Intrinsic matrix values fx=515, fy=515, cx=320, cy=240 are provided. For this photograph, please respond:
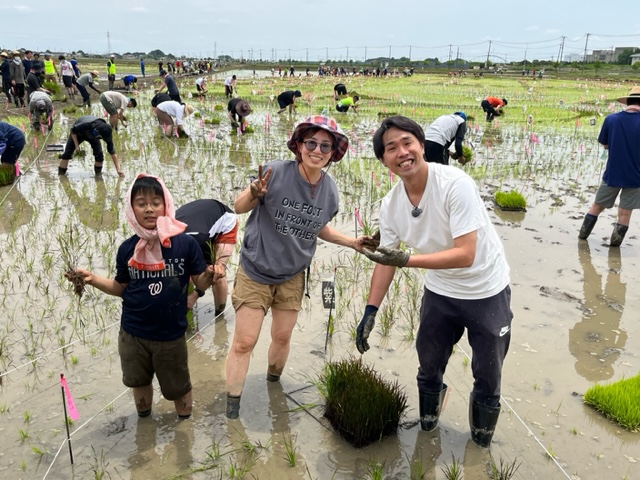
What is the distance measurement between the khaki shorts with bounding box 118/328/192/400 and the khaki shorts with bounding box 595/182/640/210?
487 cm

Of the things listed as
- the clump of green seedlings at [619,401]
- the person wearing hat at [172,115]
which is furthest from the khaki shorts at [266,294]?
the person wearing hat at [172,115]

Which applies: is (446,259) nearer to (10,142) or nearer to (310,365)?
(310,365)

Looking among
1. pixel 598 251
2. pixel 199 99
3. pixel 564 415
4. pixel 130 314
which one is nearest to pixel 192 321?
pixel 130 314

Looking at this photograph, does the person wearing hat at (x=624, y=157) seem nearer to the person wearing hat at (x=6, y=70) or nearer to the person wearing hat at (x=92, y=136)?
the person wearing hat at (x=92, y=136)

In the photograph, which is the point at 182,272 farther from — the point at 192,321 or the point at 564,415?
the point at 564,415

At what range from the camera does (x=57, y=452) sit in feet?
8.46

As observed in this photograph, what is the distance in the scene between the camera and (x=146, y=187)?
7.93ft

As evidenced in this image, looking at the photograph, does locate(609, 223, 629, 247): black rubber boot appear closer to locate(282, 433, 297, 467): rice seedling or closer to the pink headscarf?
locate(282, 433, 297, 467): rice seedling

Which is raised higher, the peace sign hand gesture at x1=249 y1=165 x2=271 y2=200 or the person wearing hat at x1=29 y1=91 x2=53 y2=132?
the peace sign hand gesture at x1=249 y1=165 x2=271 y2=200

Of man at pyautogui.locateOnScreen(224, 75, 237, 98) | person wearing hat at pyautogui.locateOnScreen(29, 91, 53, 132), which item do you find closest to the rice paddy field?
person wearing hat at pyautogui.locateOnScreen(29, 91, 53, 132)

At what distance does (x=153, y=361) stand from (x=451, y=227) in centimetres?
158

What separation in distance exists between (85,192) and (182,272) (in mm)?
5595

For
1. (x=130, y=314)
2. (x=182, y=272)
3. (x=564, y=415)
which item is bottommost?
(x=564, y=415)

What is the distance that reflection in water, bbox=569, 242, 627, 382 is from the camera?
353 cm
